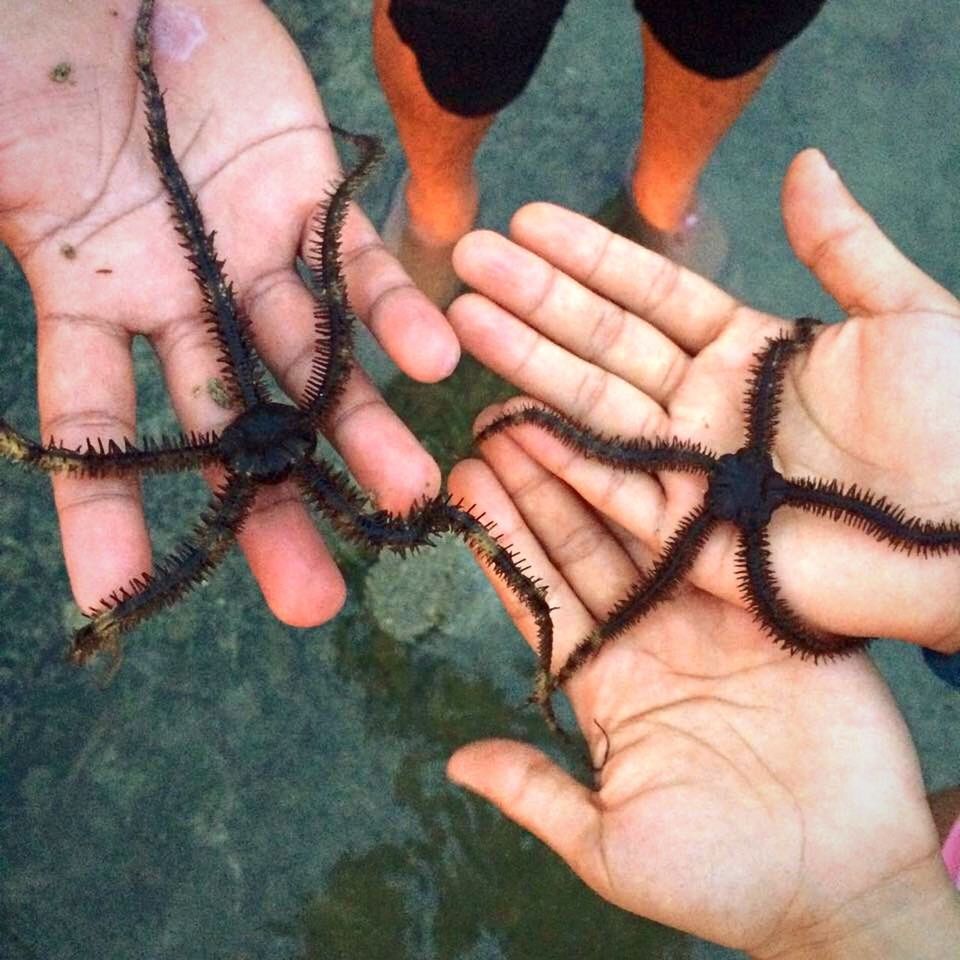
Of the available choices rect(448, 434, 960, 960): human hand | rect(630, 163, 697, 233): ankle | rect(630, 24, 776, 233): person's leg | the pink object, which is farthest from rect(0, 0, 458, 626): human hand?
the pink object

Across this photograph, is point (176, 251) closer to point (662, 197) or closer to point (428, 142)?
point (428, 142)

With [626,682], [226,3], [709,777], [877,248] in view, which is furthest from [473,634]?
[226,3]

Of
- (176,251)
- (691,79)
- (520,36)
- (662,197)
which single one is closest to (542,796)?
(176,251)

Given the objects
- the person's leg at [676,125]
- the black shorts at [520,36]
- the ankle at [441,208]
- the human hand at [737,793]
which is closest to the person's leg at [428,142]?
the ankle at [441,208]

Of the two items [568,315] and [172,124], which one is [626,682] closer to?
[568,315]

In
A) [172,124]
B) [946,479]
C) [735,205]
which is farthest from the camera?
[735,205]

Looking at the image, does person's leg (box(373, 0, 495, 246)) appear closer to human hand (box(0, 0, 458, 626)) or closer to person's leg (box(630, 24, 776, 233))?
human hand (box(0, 0, 458, 626))

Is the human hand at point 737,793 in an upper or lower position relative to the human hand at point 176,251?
lower

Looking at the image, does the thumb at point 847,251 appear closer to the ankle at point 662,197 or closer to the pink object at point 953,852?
the ankle at point 662,197

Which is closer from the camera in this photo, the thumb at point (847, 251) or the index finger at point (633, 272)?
the thumb at point (847, 251)
